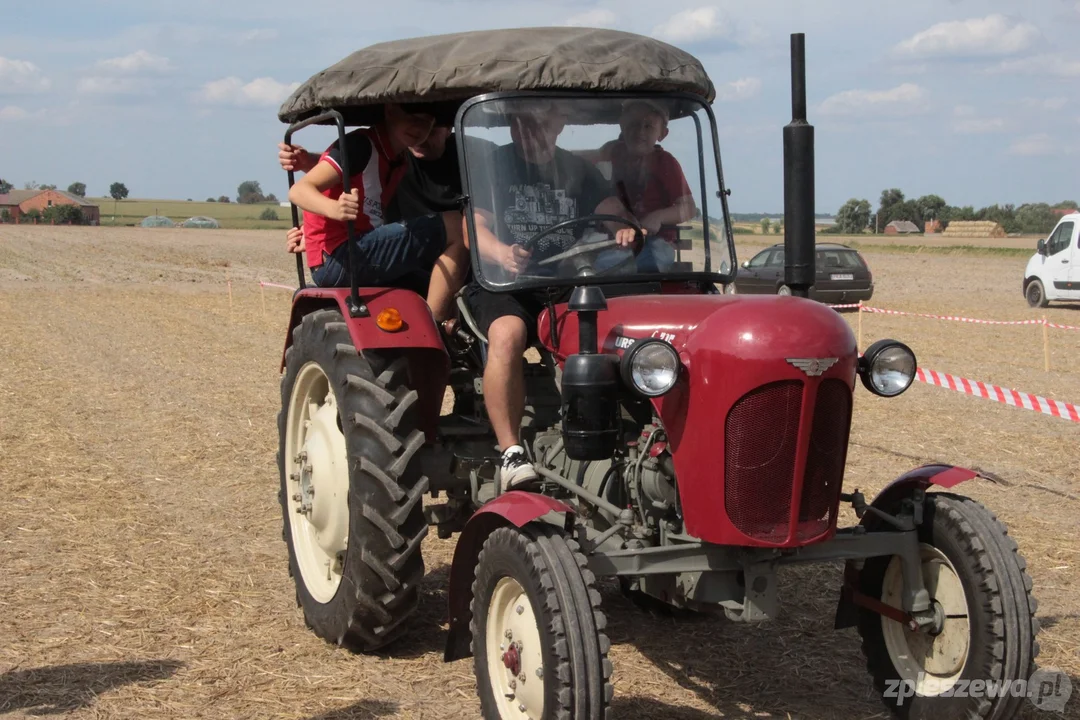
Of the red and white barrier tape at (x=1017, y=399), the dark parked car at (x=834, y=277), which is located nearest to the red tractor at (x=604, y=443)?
the red and white barrier tape at (x=1017, y=399)

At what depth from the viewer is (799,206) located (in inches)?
171

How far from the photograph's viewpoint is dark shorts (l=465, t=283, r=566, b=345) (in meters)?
4.50

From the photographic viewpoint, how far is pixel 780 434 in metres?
3.64

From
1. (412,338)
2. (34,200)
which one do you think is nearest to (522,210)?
(412,338)

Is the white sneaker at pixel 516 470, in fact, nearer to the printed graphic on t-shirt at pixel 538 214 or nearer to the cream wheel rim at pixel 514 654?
the cream wheel rim at pixel 514 654

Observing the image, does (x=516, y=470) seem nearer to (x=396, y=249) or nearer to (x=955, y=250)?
(x=396, y=249)

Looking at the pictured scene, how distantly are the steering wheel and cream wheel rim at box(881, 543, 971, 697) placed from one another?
58.9 inches

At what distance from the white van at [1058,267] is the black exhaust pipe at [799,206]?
19764 millimetres

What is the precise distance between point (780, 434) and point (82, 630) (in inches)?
123

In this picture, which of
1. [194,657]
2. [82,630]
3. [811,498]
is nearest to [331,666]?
[194,657]

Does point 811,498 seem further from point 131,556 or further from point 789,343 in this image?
point 131,556

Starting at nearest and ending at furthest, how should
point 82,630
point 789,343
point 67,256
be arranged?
point 789,343 → point 82,630 → point 67,256

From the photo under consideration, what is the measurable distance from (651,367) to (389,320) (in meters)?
1.38

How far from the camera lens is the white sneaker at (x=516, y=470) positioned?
4254mm
